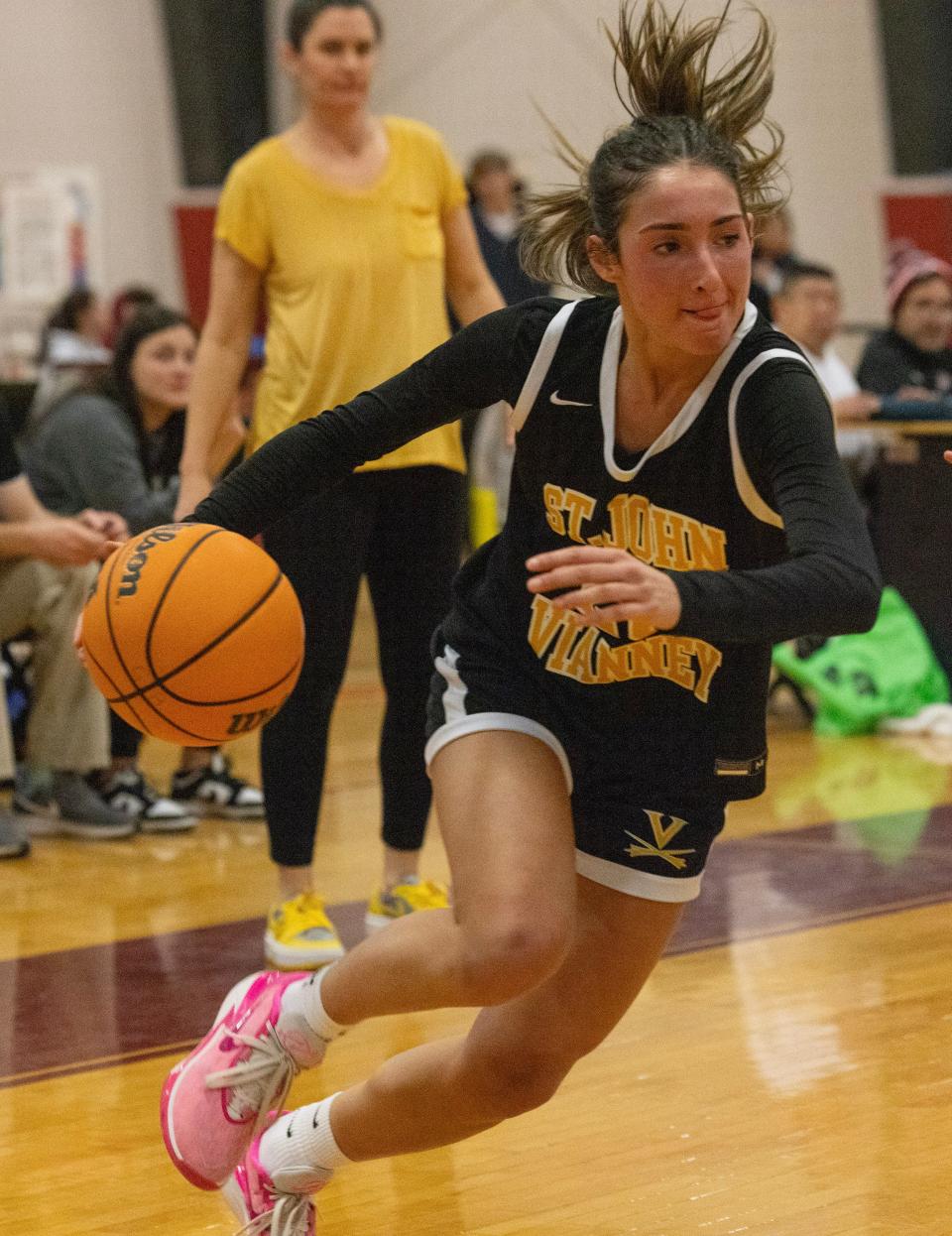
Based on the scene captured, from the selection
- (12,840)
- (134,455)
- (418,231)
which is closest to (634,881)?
(418,231)

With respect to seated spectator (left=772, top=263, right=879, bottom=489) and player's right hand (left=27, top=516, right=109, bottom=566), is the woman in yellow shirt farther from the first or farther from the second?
seated spectator (left=772, top=263, right=879, bottom=489)

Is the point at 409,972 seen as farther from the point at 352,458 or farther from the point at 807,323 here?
the point at 807,323

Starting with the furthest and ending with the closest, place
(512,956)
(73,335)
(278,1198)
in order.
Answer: (73,335) → (278,1198) → (512,956)

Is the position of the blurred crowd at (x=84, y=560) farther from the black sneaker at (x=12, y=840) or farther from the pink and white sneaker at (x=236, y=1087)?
the pink and white sneaker at (x=236, y=1087)

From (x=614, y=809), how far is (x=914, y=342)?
578 centimetres

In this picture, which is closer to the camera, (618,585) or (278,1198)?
(618,585)

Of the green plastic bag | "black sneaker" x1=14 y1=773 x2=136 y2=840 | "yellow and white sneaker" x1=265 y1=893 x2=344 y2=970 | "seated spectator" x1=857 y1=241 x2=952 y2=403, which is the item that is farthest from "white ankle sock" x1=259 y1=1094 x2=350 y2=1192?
"seated spectator" x1=857 y1=241 x2=952 y2=403

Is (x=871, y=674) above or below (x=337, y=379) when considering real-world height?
below

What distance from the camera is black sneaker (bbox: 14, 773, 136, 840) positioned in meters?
5.38

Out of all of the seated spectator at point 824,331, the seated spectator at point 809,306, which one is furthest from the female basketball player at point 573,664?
the seated spectator at point 809,306

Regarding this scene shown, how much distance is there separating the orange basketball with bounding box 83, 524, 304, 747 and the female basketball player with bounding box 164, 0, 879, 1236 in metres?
0.11

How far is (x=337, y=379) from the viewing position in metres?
3.98

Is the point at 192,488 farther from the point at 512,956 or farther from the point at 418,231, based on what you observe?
the point at 512,956

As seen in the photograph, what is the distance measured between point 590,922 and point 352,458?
71cm
